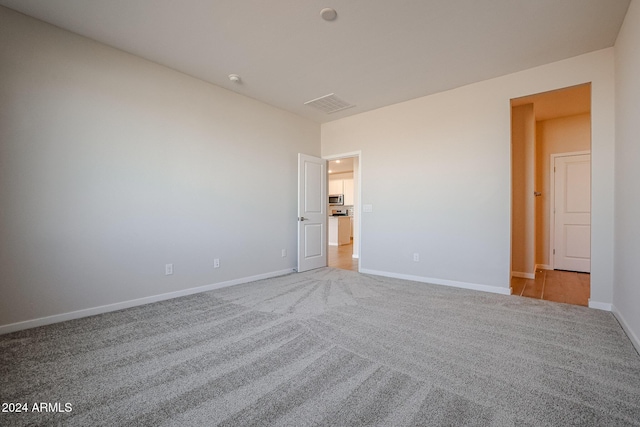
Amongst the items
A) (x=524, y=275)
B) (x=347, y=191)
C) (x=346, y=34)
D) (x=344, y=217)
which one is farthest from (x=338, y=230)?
(x=346, y=34)

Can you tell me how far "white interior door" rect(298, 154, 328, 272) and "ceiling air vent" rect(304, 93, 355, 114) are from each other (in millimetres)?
853

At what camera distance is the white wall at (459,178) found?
290cm

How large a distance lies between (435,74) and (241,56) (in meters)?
2.35

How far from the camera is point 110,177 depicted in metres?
2.86

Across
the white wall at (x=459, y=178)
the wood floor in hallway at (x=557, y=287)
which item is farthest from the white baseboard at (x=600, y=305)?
the wood floor in hallway at (x=557, y=287)

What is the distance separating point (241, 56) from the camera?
10.0 feet

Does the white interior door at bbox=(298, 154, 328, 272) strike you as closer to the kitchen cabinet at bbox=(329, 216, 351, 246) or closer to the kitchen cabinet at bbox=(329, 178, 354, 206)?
the kitchen cabinet at bbox=(329, 216, 351, 246)

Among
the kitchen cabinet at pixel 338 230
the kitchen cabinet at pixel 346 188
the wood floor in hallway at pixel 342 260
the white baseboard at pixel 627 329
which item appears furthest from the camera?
the kitchen cabinet at pixel 346 188

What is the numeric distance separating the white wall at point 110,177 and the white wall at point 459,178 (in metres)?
2.07

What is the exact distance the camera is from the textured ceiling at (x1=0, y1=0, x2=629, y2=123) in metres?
2.30

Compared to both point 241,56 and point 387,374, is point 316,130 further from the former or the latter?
point 387,374

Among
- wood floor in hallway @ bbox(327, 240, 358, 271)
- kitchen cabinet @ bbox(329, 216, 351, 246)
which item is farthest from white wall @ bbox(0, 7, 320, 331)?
kitchen cabinet @ bbox(329, 216, 351, 246)

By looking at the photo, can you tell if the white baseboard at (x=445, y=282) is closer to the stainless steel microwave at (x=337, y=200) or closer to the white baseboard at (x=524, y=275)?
the white baseboard at (x=524, y=275)

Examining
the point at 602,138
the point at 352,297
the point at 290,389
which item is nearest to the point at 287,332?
the point at 290,389
